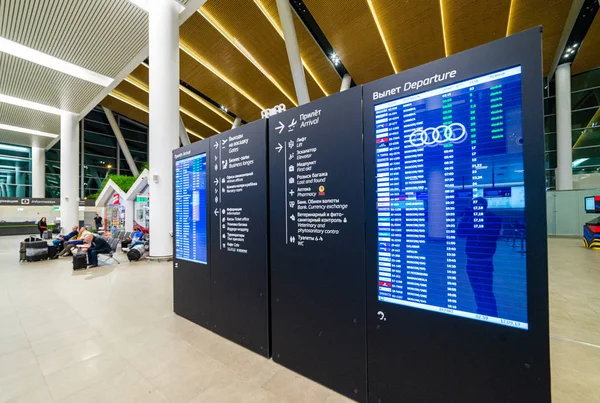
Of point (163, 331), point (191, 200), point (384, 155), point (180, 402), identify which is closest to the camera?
point (384, 155)

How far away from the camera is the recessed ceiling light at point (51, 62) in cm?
987

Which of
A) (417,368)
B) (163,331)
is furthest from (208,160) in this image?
(417,368)

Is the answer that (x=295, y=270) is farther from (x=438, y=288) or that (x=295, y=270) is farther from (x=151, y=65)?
(x=151, y=65)

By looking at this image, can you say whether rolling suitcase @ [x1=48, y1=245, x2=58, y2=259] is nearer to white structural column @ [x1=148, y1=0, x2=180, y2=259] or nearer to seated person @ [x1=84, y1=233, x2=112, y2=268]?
seated person @ [x1=84, y1=233, x2=112, y2=268]

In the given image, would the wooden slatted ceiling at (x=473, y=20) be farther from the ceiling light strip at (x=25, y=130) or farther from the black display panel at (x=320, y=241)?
the ceiling light strip at (x=25, y=130)

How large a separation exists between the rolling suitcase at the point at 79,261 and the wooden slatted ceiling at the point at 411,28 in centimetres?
1374

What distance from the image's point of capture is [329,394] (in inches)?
85.7

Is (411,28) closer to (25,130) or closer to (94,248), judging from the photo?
(94,248)

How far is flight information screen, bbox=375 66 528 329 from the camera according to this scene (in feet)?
4.90

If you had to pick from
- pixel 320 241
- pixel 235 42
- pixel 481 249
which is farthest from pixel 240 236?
pixel 235 42

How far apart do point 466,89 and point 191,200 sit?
354cm

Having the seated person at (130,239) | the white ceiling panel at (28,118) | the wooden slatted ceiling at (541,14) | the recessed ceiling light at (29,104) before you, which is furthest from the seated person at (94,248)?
the wooden slatted ceiling at (541,14)

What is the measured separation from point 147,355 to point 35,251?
9910 mm

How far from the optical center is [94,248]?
7.95m
